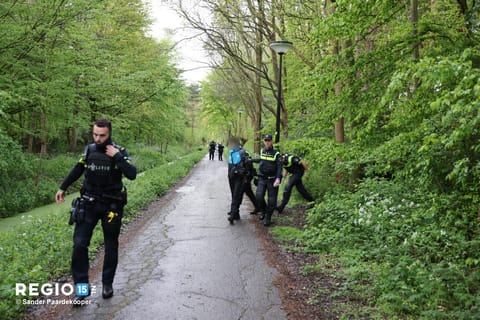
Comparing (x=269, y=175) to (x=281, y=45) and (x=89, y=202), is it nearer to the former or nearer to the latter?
(x=281, y=45)

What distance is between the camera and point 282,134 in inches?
627

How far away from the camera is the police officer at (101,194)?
4.26 metres

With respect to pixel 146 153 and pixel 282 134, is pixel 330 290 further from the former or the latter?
pixel 146 153

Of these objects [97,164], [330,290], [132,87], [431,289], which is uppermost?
[132,87]

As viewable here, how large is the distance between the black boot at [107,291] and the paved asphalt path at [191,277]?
0.07 metres

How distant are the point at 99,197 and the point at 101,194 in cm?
4

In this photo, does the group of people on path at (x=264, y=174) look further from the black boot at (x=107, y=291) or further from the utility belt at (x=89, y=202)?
the black boot at (x=107, y=291)

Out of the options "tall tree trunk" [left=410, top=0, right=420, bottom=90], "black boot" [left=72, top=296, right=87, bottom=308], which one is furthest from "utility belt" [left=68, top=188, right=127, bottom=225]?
"tall tree trunk" [left=410, top=0, right=420, bottom=90]

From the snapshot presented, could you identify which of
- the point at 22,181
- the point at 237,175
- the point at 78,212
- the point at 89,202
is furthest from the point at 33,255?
the point at 22,181

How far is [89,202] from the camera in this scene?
4332 millimetres

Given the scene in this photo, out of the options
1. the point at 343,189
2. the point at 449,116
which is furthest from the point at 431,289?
the point at 343,189

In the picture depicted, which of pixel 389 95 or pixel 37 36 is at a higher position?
pixel 37 36

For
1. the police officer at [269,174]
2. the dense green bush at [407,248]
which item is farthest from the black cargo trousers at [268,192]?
the dense green bush at [407,248]

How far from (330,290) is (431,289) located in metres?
1.26
